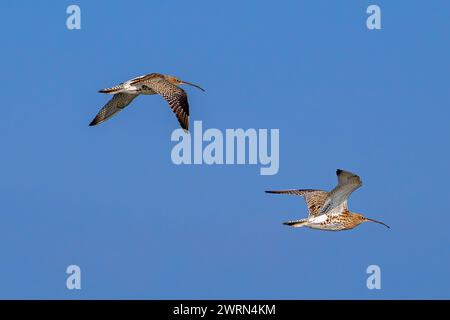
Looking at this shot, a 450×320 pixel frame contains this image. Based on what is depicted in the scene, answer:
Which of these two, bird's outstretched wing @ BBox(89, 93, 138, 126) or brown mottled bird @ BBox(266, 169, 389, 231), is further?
bird's outstretched wing @ BBox(89, 93, 138, 126)

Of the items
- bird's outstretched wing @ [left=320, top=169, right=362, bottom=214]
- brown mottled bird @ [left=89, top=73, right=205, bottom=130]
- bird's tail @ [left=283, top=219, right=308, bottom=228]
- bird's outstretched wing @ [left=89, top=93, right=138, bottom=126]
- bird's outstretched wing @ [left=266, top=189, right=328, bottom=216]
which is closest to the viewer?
bird's outstretched wing @ [left=320, top=169, right=362, bottom=214]

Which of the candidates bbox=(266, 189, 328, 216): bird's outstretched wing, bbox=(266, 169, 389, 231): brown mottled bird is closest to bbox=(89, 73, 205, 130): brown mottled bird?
bbox=(266, 189, 328, 216): bird's outstretched wing

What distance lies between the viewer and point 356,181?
62.8ft

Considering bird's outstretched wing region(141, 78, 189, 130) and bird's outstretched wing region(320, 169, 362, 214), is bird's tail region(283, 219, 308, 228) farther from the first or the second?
bird's outstretched wing region(141, 78, 189, 130)

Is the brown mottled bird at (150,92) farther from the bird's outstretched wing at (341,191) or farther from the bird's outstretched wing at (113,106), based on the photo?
the bird's outstretched wing at (341,191)

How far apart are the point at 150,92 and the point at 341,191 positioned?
14.8ft

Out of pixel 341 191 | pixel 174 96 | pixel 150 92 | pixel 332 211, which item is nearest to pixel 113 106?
pixel 150 92

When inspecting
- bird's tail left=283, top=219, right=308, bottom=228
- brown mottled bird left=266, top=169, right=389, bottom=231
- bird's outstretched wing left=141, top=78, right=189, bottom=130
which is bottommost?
bird's tail left=283, top=219, right=308, bottom=228

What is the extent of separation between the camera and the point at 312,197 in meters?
21.1

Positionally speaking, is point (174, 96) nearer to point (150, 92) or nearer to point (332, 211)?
point (150, 92)

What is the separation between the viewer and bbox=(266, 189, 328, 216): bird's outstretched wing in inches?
813

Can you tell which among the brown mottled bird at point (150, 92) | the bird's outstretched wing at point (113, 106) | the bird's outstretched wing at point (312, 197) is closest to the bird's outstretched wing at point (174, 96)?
the brown mottled bird at point (150, 92)
